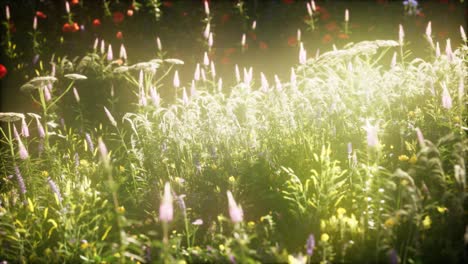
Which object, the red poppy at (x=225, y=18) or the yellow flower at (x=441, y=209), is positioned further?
the red poppy at (x=225, y=18)

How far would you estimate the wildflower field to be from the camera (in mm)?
2150

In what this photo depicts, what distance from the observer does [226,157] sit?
3254 mm

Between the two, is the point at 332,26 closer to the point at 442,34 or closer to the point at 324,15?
the point at 324,15

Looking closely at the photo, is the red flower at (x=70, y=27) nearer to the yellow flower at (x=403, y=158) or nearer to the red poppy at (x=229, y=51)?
the red poppy at (x=229, y=51)

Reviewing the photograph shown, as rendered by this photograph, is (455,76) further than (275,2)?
No

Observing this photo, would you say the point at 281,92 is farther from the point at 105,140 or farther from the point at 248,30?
the point at 248,30

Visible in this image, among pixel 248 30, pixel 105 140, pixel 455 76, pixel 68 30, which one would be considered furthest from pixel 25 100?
pixel 455 76

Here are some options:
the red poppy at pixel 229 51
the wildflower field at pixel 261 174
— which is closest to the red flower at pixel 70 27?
the wildflower field at pixel 261 174

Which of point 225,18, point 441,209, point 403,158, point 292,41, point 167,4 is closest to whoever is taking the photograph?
point 441,209

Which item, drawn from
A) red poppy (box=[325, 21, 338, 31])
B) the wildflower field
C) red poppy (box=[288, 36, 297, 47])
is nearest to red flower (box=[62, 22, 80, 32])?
the wildflower field

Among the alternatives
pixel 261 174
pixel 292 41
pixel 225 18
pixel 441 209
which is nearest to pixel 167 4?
pixel 225 18

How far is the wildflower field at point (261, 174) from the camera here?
215 centimetres

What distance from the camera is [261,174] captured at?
10.3ft

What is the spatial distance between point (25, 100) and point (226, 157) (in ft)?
12.0
